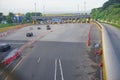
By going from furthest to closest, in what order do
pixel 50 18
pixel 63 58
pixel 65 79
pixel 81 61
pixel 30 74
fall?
pixel 50 18
pixel 63 58
pixel 81 61
pixel 30 74
pixel 65 79

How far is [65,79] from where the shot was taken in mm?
18922

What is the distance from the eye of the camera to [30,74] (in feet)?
68.2

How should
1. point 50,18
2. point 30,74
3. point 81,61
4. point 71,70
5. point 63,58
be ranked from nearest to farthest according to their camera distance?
point 30,74
point 71,70
point 81,61
point 63,58
point 50,18

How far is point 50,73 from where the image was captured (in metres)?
20.9

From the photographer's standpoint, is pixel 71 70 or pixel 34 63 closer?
pixel 71 70

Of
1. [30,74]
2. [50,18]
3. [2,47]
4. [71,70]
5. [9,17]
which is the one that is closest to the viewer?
[30,74]

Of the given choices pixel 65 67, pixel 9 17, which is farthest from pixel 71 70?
pixel 9 17

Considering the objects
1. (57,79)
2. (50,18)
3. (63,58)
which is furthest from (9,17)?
(57,79)

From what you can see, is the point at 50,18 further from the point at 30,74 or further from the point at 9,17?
the point at 30,74

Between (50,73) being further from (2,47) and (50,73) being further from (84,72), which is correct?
(2,47)

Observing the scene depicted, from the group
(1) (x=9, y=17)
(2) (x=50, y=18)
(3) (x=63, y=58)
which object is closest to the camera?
(3) (x=63, y=58)

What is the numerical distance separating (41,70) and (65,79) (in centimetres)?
400

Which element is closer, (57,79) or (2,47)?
(57,79)

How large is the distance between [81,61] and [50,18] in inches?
5917
